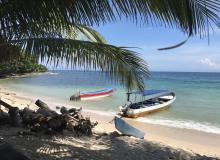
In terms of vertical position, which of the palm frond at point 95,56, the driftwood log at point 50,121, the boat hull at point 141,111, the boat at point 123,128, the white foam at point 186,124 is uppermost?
the palm frond at point 95,56

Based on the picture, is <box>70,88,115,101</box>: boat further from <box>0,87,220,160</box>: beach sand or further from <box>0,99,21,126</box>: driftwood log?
<box>0,99,21,126</box>: driftwood log

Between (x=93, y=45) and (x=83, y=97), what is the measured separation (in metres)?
19.5

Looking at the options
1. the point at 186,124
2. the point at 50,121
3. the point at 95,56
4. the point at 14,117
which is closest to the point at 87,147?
A: the point at 50,121

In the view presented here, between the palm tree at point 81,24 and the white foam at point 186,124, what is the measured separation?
9.42m

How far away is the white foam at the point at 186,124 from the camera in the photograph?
537 inches

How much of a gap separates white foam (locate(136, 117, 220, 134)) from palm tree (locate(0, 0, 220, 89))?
9.42 metres

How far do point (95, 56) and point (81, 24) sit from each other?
0.49 meters

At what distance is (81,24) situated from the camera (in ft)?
13.6

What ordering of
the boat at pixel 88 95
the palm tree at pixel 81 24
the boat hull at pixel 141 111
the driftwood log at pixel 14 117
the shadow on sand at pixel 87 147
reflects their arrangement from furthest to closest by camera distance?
the boat at pixel 88 95
the boat hull at pixel 141 111
the driftwood log at pixel 14 117
the shadow on sand at pixel 87 147
the palm tree at pixel 81 24

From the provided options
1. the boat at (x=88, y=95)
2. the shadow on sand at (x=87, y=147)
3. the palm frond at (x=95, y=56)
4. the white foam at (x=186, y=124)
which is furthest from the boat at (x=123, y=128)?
the boat at (x=88, y=95)

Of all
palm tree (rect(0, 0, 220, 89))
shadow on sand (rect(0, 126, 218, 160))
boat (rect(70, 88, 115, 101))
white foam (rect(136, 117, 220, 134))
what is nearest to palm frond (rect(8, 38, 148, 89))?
palm tree (rect(0, 0, 220, 89))

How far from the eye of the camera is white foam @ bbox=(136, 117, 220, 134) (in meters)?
13.6

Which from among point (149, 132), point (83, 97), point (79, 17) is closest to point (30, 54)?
point (79, 17)

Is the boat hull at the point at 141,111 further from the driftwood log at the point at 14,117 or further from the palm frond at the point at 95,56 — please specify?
the palm frond at the point at 95,56
